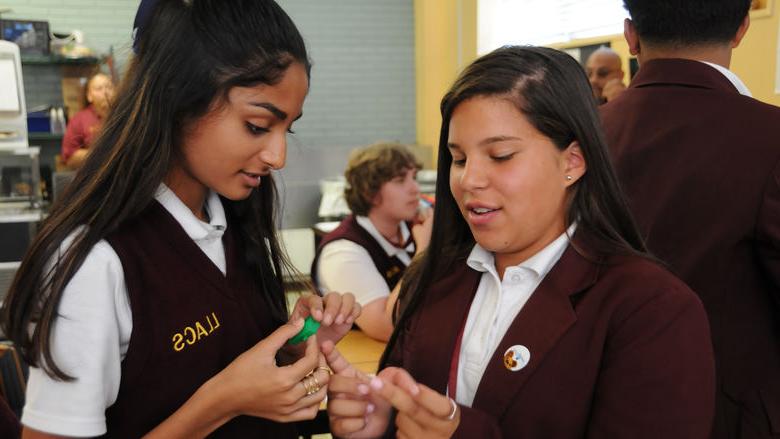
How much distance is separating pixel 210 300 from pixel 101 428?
0.90ft

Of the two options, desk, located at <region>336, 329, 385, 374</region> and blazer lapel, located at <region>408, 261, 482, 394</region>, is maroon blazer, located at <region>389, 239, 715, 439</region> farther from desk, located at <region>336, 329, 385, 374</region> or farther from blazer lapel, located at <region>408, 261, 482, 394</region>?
desk, located at <region>336, 329, 385, 374</region>

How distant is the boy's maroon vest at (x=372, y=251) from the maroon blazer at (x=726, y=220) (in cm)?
142

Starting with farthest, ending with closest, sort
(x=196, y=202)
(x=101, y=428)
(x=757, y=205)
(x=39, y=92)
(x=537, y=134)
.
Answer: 1. (x=39, y=92)
2. (x=757, y=205)
3. (x=196, y=202)
4. (x=537, y=134)
5. (x=101, y=428)

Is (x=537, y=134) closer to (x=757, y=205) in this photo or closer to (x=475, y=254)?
(x=475, y=254)

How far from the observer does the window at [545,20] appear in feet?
14.7

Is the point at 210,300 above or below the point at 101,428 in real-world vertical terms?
above

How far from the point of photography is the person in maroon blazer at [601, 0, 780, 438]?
4.69 feet

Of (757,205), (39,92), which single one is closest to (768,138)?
(757,205)

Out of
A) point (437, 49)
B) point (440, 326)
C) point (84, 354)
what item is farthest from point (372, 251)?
point (437, 49)

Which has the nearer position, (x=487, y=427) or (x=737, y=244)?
(x=487, y=427)

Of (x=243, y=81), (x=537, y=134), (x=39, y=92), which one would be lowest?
(x=39, y=92)

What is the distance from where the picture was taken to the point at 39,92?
23.5 ft

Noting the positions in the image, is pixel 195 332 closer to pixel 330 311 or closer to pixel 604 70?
pixel 330 311

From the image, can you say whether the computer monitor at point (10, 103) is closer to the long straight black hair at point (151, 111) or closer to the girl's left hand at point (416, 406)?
the long straight black hair at point (151, 111)
